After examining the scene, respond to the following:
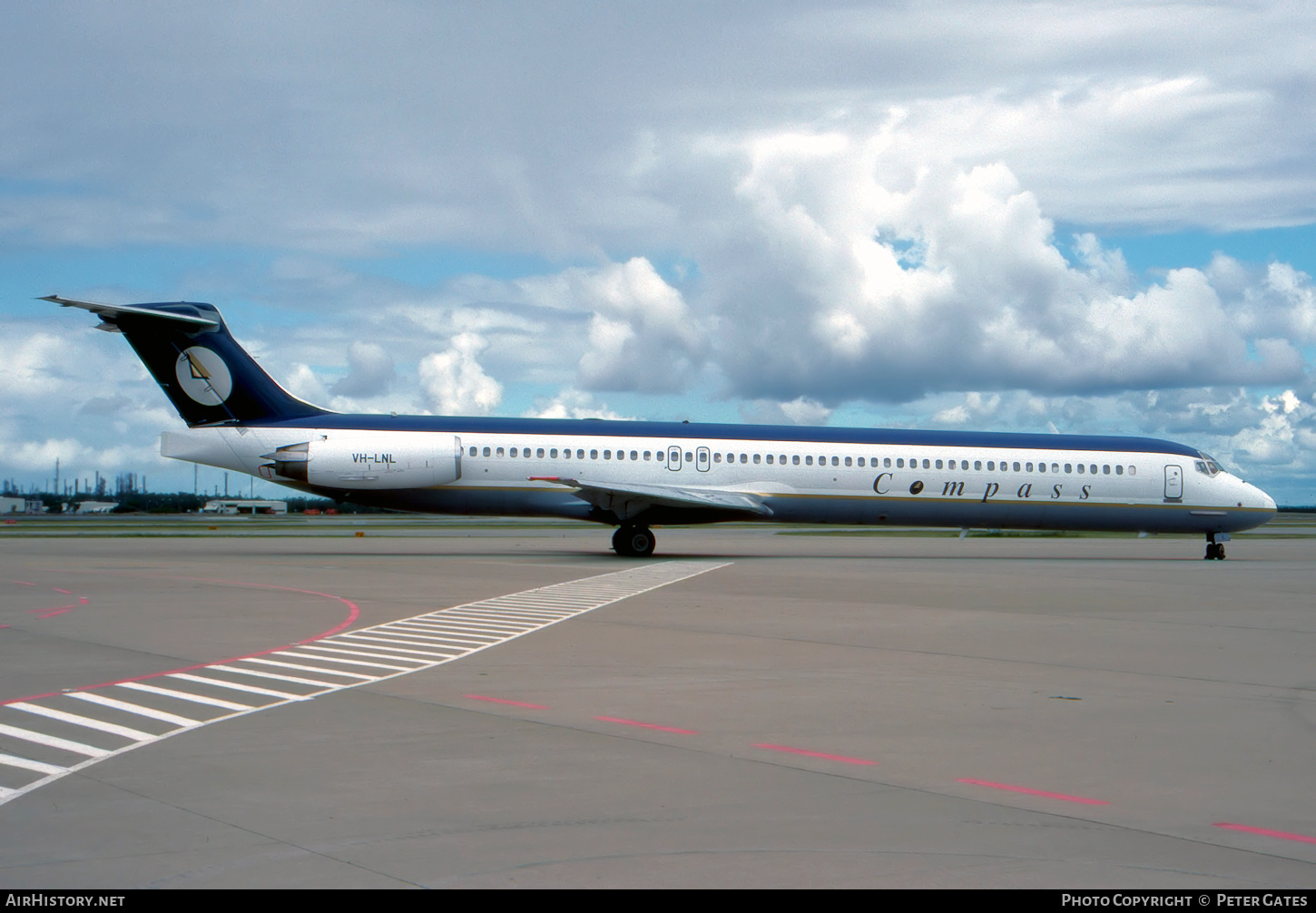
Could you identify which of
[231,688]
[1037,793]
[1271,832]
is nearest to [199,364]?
[231,688]

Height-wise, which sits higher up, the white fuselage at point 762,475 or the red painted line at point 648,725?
the white fuselage at point 762,475

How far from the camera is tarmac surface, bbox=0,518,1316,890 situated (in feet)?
17.6

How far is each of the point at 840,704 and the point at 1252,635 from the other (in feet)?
26.4

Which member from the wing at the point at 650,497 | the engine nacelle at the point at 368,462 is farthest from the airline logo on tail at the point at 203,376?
the wing at the point at 650,497

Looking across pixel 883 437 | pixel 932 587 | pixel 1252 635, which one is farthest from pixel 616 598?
pixel 883 437

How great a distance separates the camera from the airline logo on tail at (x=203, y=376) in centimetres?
3136

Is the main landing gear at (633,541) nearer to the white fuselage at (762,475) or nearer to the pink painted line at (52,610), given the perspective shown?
the white fuselage at (762,475)

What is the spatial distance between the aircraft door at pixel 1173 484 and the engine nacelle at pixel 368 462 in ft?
69.8

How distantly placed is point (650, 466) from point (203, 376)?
12772 mm

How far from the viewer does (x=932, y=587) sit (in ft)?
71.4

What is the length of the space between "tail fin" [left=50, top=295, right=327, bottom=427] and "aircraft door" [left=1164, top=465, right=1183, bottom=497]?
87.1 feet

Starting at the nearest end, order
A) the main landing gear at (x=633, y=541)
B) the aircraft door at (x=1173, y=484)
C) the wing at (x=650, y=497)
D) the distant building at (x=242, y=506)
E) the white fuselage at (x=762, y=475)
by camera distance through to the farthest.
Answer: the wing at (x=650, y=497)
the white fuselage at (x=762, y=475)
the main landing gear at (x=633, y=541)
the aircraft door at (x=1173, y=484)
the distant building at (x=242, y=506)

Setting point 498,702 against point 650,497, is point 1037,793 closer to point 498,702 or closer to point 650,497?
point 498,702

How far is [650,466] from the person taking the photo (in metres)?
32.4
